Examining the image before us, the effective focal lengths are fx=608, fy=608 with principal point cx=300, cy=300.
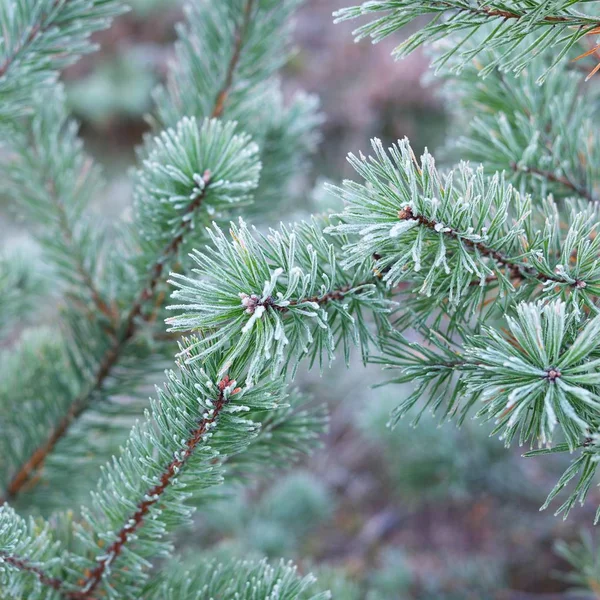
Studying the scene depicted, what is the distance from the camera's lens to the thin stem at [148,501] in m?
0.34

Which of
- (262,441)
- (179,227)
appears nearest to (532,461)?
(262,441)

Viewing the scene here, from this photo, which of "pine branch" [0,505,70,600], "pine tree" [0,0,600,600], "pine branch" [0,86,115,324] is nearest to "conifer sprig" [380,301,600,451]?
"pine tree" [0,0,600,600]

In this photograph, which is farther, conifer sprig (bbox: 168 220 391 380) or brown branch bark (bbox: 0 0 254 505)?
brown branch bark (bbox: 0 0 254 505)

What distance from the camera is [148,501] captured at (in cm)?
38

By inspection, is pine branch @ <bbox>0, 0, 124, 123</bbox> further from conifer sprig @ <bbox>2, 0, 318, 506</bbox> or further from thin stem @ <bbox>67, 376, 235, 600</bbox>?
thin stem @ <bbox>67, 376, 235, 600</bbox>

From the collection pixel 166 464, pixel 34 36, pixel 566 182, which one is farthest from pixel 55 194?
pixel 566 182

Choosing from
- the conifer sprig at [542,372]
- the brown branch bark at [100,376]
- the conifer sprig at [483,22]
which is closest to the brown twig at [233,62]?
the brown branch bark at [100,376]

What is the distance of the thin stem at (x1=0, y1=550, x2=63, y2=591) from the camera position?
37cm

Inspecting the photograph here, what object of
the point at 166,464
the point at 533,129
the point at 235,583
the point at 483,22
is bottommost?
the point at 235,583

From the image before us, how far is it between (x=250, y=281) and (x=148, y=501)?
162mm

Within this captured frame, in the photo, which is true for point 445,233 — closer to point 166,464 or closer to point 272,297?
point 272,297

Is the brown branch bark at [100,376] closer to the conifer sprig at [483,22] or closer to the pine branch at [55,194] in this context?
the pine branch at [55,194]

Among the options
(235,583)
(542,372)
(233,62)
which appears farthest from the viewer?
(233,62)

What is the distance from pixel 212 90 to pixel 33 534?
410 mm
